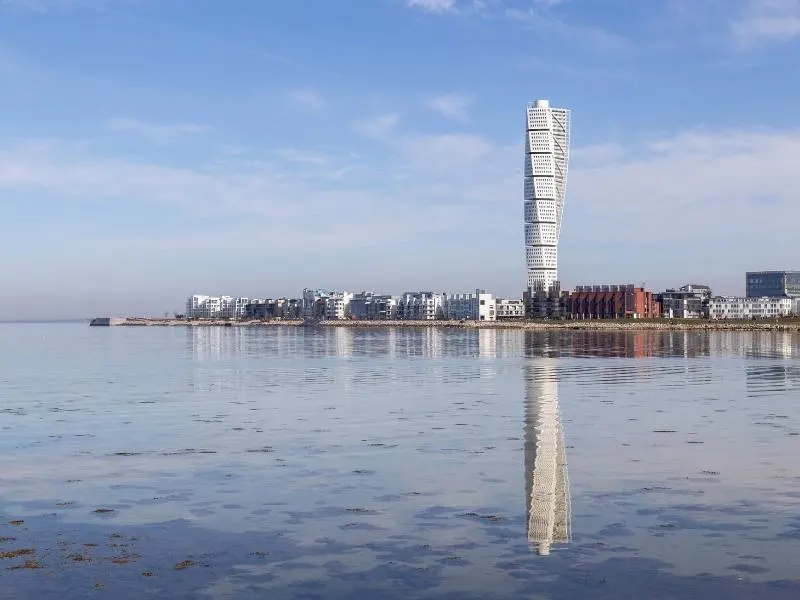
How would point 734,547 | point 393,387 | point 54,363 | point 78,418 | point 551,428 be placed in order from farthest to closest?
point 54,363 < point 393,387 < point 78,418 < point 551,428 < point 734,547

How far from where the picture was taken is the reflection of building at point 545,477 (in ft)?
49.3

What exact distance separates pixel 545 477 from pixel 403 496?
3.54 metres

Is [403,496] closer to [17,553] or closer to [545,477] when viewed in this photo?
[545,477]

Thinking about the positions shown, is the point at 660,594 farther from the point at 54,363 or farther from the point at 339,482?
the point at 54,363

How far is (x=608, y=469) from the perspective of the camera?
2094 centimetres

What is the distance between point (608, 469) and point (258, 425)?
12.9 metres

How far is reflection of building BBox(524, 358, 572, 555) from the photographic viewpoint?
15.0 m

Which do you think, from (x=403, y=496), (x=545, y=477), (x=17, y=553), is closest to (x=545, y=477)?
(x=545, y=477)

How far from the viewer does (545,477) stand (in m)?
19.9

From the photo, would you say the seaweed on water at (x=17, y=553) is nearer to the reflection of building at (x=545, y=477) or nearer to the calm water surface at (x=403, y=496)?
the calm water surface at (x=403, y=496)

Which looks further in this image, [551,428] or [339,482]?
[551,428]

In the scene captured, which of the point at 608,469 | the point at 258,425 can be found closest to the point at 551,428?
the point at 608,469

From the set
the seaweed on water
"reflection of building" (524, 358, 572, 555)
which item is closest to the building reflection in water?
"reflection of building" (524, 358, 572, 555)

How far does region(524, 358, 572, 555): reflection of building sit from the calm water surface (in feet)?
0.27
